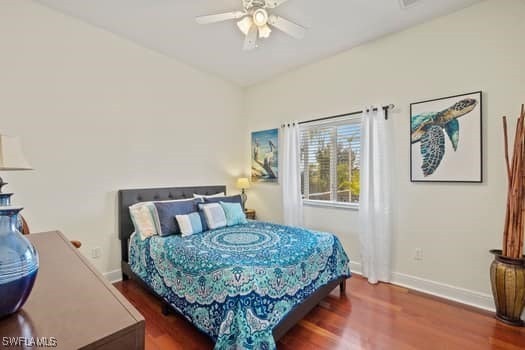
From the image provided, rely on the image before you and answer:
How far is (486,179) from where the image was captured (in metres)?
2.29

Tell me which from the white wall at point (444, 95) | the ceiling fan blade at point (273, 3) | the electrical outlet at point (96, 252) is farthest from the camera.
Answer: the electrical outlet at point (96, 252)

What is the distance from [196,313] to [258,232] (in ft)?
3.42

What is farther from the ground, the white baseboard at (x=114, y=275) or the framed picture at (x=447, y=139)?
the framed picture at (x=447, y=139)

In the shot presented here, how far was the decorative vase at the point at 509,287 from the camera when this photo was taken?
6.44 feet

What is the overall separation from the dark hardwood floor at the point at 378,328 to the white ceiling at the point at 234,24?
9.22ft

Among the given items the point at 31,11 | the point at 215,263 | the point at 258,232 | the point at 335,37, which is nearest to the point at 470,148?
the point at 335,37

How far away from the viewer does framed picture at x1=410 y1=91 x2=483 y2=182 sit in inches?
91.4

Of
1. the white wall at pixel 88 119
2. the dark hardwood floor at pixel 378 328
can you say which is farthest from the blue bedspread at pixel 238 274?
the white wall at pixel 88 119

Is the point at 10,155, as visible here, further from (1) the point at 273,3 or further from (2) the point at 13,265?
(1) the point at 273,3

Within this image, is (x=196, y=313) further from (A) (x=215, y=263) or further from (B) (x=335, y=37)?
(B) (x=335, y=37)

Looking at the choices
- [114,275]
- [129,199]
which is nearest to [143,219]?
[129,199]

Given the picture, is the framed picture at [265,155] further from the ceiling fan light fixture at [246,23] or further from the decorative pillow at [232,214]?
the ceiling fan light fixture at [246,23]

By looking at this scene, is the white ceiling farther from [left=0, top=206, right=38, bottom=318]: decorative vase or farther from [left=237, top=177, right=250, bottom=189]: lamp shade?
[left=0, top=206, right=38, bottom=318]: decorative vase

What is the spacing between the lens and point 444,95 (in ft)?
8.19
